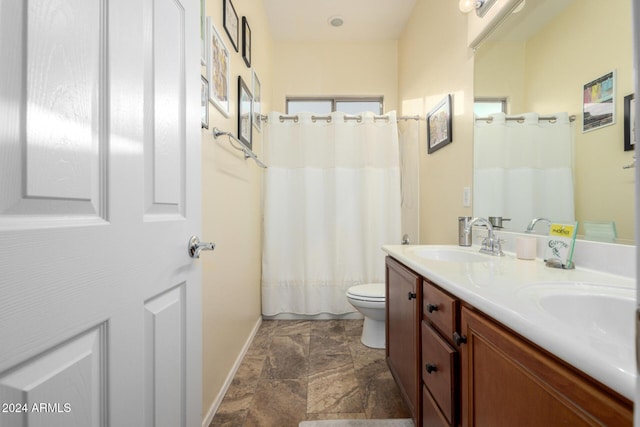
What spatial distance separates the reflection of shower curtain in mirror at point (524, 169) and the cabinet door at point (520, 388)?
2.35ft

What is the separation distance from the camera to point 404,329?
1.26 m

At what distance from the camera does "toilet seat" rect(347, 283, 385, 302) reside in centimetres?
184

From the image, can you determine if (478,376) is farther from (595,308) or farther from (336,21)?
(336,21)

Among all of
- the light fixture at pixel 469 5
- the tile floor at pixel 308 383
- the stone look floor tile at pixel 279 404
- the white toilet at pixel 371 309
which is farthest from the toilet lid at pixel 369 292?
the light fixture at pixel 469 5

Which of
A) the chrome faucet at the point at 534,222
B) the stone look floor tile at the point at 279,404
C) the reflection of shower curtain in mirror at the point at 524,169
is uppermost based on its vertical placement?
the reflection of shower curtain in mirror at the point at 524,169

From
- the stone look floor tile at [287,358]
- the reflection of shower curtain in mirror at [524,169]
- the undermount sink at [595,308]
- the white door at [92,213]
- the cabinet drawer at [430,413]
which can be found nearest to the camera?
the white door at [92,213]

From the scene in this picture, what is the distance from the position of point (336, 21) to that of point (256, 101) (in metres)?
1.29

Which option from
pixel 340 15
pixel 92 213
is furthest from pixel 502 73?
pixel 340 15

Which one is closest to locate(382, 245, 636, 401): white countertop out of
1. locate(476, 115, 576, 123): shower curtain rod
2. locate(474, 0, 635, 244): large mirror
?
locate(474, 0, 635, 244): large mirror

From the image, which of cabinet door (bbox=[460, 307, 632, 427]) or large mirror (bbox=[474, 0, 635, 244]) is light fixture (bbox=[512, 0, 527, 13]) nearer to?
large mirror (bbox=[474, 0, 635, 244])

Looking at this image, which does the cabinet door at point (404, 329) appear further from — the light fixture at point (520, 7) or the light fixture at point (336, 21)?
the light fixture at point (336, 21)

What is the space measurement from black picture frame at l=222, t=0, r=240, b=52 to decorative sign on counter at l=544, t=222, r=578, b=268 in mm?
1827

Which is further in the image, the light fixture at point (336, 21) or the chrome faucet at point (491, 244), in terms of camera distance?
the light fixture at point (336, 21)

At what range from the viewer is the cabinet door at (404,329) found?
1.09 metres
